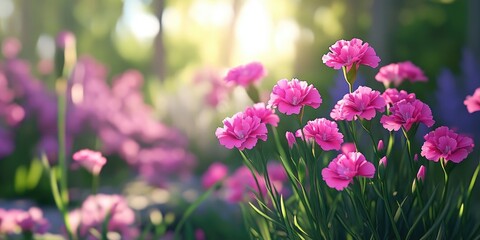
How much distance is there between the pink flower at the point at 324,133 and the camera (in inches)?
69.4

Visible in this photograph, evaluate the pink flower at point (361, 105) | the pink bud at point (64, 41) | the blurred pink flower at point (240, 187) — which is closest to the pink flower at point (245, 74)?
the pink flower at point (361, 105)

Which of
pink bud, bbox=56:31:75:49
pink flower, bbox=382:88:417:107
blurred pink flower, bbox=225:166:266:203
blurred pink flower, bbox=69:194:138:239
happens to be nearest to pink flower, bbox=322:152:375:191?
pink flower, bbox=382:88:417:107

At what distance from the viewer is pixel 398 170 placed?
226cm

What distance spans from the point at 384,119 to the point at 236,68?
23.9 inches

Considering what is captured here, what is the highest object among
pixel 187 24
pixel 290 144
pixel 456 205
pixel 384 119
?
pixel 384 119

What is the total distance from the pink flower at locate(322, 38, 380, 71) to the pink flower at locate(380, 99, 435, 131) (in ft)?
0.46

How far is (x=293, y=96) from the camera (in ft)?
5.87

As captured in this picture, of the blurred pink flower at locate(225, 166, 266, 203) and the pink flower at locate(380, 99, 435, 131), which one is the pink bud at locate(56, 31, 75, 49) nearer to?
the blurred pink flower at locate(225, 166, 266, 203)

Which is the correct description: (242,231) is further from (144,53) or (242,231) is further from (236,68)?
(144,53)

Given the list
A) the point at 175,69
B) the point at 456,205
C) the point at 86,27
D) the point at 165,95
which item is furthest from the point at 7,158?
the point at 175,69

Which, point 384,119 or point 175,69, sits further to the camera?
point 175,69

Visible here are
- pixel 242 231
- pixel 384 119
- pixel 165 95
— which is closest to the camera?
pixel 384 119

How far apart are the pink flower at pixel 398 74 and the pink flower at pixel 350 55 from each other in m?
0.43

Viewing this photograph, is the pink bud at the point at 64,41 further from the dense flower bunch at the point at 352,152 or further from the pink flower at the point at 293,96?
the pink flower at the point at 293,96
